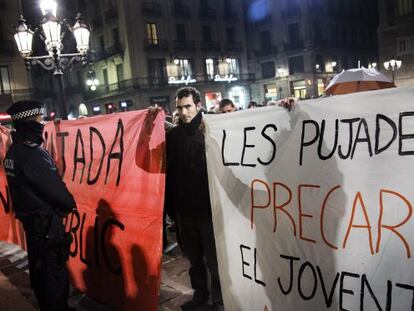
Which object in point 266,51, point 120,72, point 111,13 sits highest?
point 111,13

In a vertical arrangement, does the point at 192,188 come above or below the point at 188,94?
below

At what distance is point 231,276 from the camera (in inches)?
124

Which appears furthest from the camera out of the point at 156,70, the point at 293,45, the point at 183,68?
the point at 293,45

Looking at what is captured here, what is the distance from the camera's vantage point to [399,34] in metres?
31.3

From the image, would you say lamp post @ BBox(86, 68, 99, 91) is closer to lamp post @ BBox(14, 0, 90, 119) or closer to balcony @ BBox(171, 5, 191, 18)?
balcony @ BBox(171, 5, 191, 18)

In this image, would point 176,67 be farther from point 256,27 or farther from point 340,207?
point 340,207

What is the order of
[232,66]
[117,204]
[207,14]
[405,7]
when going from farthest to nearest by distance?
[232,66]
[207,14]
[405,7]
[117,204]

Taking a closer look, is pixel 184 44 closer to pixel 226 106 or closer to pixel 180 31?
pixel 180 31

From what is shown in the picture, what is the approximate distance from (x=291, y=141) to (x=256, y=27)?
4642 cm

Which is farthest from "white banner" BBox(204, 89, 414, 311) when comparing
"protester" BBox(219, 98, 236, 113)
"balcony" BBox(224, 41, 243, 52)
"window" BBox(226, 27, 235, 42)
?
"window" BBox(226, 27, 235, 42)

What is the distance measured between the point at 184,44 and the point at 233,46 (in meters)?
6.64

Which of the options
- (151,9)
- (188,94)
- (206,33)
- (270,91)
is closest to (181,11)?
(206,33)

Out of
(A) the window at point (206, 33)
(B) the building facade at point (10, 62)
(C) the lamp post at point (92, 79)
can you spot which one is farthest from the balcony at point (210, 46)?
(B) the building facade at point (10, 62)

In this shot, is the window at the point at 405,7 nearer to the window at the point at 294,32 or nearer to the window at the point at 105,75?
the window at the point at 294,32
